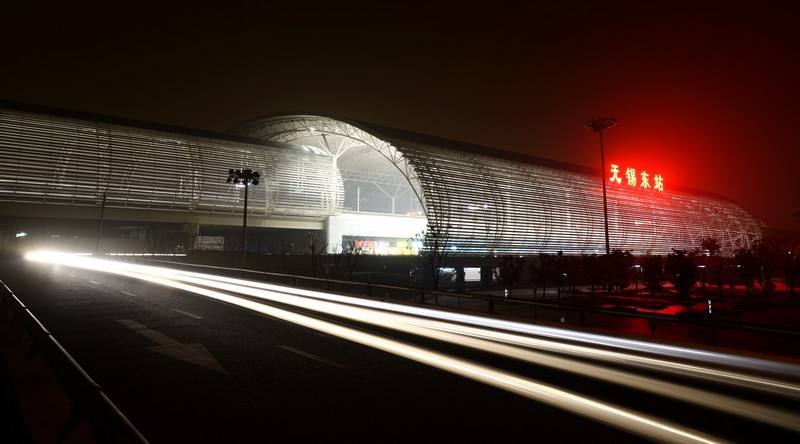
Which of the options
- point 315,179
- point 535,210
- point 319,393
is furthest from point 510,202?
point 319,393

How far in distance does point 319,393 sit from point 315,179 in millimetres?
57729

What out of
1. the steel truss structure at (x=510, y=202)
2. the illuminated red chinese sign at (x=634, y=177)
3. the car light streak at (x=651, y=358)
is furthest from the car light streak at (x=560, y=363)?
the illuminated red chinese sign at (x=634, y=177)

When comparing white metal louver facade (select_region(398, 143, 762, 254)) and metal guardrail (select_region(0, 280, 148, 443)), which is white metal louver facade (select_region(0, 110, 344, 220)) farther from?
metal guardrail (select_region(0, 280, 148, 443))

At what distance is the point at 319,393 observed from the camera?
6902 millimetres

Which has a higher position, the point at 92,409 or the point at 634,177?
the point at 634,177

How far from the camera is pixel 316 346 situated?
9.95 meters

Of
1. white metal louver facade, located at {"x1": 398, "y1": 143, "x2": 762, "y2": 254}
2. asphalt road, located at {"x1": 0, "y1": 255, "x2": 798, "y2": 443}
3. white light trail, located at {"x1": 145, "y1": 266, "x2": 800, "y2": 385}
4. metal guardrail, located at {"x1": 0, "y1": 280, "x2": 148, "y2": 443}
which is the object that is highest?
white metal louver facade, located at {"x1": 398, "y1": 143, "x2": 762, "y2": 254}

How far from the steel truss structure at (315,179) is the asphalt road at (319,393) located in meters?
38.0

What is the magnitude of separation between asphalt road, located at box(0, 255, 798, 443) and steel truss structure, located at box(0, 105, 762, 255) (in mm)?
38025

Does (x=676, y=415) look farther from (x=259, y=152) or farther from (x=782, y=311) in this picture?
(x=259, y=152)

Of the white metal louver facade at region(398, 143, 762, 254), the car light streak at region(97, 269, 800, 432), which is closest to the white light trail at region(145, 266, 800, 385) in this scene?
the car light streak at region(97, 269, 800, 432)

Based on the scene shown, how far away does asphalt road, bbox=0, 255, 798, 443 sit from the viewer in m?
5.44

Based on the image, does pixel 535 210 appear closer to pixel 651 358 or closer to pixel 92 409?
pixel 651 358

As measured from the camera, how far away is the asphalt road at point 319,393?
544 cm
